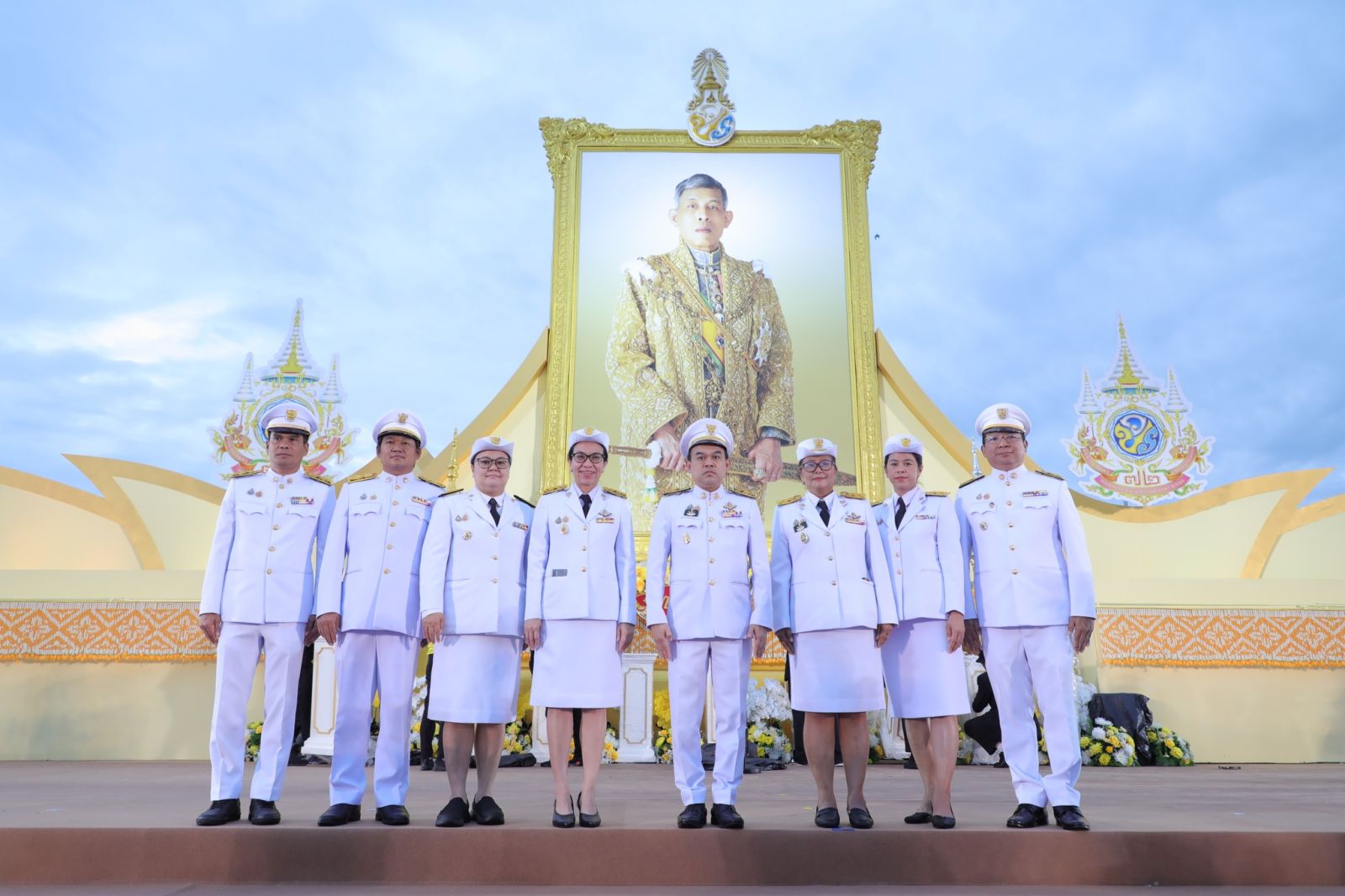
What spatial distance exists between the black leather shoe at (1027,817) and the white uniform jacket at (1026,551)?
638 mm

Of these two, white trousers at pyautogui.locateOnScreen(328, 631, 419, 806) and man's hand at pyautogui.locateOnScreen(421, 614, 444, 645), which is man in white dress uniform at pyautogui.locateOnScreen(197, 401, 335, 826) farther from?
man's hand at pyautogui.locateOnScreen(421, 614, 444, 645)

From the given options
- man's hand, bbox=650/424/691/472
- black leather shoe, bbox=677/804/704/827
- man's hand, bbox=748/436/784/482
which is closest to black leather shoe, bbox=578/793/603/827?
black leather shoe, bbox=677/804/704/827

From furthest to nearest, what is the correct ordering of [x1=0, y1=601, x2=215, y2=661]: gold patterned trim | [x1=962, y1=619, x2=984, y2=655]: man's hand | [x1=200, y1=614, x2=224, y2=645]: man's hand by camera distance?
1. [x1=0, y1=601, x2=215, y2=661]: gold patterned trim
2. [x1=962, y1=619, x2=984, y2=655]: man's hand
3. [x1=200, y1=614, x2=224, y2=645]: man's hand

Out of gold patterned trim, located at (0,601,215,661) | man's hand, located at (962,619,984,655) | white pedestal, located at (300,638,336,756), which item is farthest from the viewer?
gold patterned trim, located at (0,601,215,661)

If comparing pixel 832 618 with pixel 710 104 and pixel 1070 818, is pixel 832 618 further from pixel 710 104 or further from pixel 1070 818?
pixel 710 104

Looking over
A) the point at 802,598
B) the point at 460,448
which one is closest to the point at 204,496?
the point at 460,448

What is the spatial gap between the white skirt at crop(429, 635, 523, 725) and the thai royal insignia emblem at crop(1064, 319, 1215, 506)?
7.12 m

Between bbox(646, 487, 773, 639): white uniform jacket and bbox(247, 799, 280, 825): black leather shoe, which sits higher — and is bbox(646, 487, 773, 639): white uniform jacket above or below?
above

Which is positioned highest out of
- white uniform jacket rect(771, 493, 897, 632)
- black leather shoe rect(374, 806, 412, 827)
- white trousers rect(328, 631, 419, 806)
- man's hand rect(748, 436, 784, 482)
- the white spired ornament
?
the white spired ornament

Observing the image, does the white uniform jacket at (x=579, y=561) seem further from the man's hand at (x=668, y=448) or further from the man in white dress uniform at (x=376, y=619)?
the man's hand at (x=668, y=448)

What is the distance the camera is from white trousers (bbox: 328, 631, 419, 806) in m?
3.35

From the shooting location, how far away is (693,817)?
3.11 m

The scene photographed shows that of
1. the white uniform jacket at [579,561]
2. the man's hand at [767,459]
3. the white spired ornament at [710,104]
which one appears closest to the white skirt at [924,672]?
the white uniform jacket at [579,561]

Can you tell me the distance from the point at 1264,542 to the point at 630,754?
20.4ft
